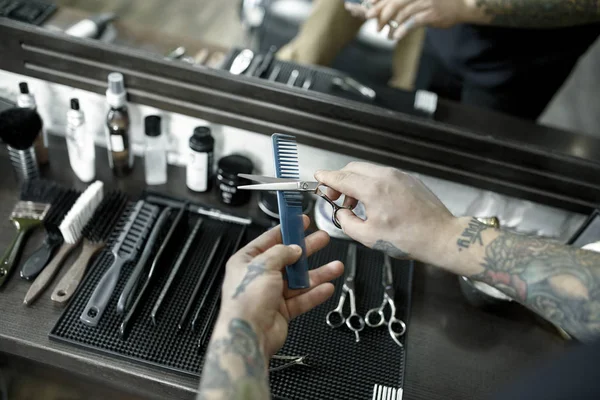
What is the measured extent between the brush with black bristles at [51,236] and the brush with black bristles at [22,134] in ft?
0.28

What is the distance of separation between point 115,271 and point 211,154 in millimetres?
292

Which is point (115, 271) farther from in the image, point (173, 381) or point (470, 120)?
point (470, 120)

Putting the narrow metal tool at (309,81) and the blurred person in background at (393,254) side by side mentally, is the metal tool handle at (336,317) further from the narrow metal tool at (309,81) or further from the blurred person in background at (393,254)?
the narrow metal tool at (309,81)

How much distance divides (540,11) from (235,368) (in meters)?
0.91

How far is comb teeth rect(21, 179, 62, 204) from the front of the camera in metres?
1.02

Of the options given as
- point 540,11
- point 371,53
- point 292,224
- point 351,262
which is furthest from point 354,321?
point 371,53

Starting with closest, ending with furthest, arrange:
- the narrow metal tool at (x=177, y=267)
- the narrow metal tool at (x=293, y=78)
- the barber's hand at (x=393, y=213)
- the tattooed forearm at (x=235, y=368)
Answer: the tattooed forearm at (x=235, y=368), the barber's hand at (x=393, y=213), the narrow metal tool at (x=177, y=267), the narrow metal tool at (x=293, y=78)

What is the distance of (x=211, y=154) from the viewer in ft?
3.51

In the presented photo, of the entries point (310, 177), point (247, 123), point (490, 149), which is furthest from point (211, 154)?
point (490, 149)

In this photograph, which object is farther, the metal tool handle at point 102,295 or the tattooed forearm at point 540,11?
the tattooed forearm at point 540,11

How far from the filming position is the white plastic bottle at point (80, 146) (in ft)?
3.35

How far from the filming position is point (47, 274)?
917 millimetres

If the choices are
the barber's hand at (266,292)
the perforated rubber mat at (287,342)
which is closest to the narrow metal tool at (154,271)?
the perforated rubber mat at (287,342)

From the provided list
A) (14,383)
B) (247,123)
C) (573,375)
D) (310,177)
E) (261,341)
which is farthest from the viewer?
(14,383)
